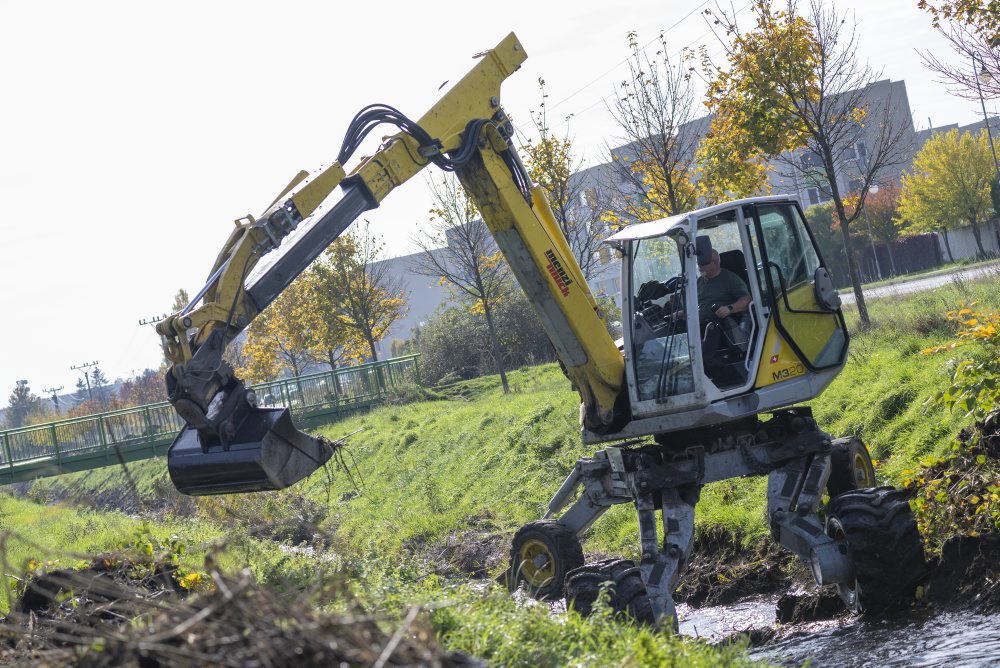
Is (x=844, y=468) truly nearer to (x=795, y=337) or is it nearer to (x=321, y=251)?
(x=795, y=337)

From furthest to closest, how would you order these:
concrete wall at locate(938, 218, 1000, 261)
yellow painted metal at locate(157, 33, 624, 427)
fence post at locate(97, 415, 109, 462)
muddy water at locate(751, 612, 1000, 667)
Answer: concrete wall at locate(938, 218, 1000, 261)
fence post at locate(97, 415, 109, 462)
yellow painted metal at locate(157, 33, 624, 427)
muddy water at locate(751, 612, 1000, 667)

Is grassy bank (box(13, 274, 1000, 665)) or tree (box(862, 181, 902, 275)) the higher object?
tree (box(862, 181, 902, 275))

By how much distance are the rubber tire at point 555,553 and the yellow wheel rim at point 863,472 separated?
2547mm

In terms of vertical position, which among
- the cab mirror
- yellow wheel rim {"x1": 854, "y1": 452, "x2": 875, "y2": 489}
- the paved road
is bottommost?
yellow wheel rim {"x1": 854, "y1": 452, "x2": 875, "y2": 489}

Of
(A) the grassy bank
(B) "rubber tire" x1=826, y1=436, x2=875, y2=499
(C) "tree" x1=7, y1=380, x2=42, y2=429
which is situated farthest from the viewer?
(C) "tree" x1=7, y1=380, x2=42, y2=429

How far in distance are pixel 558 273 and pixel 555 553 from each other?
2.58m

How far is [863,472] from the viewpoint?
955 centimetres

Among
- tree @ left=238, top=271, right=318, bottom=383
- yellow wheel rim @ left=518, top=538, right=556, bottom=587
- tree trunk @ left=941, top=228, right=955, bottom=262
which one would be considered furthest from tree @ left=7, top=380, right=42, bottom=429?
yellow wheel rim @ left=518, top=538, right=556, bottom=587

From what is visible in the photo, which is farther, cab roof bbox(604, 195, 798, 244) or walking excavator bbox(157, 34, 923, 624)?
cab roof bbox(604, 195, 798, 244)

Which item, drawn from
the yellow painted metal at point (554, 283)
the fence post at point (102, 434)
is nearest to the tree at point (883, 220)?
the fence post at point (102, 434)

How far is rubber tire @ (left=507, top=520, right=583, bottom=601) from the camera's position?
9617 millimetres

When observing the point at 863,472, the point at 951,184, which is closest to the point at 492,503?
the point at 863,472

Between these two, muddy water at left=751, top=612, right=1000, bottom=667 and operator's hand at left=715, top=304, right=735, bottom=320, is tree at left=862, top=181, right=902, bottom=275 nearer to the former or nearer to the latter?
operator's hand at left=715, top=304, right=735, bottom=320

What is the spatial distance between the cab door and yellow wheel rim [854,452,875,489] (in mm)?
997
